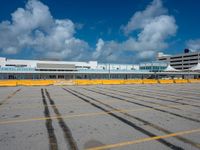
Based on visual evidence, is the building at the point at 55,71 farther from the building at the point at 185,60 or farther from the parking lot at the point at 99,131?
the building at the point at 185,60

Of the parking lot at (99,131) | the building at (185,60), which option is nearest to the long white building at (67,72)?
the building at (185,60)

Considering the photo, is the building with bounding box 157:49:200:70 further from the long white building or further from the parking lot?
the parking lot

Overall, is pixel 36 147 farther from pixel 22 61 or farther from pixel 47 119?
pixel 22 61

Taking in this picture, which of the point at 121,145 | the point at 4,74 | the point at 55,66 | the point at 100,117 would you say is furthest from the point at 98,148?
the point at 55,66

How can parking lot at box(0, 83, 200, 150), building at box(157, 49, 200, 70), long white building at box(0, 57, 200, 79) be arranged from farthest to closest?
building at box(157, 49, 200, 70) < long white building at box(0, 57, 200, 79) < parking lot at box(0, 83, 200, 150)

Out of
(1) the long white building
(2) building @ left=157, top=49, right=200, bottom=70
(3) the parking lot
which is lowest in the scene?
(3) the parking lot

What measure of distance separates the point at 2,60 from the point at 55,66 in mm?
24178

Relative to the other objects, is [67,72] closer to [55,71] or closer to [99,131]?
[55,71]

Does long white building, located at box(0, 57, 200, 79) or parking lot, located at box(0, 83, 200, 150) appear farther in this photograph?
long white building, located at box(0, 57, 200, 79)

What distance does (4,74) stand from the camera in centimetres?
6153

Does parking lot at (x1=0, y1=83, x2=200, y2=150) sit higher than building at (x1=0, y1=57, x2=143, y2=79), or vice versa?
building at (x1=0, y1=57, x2=143, y2=79)

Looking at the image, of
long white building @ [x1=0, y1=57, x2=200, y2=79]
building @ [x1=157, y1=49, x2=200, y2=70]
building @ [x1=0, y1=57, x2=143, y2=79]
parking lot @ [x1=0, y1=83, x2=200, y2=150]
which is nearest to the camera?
parking lot @ [x1=0, y1=83, x2=200, y2=150]

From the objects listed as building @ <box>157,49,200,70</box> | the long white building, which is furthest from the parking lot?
building @ <box>157,49,200,70</box>

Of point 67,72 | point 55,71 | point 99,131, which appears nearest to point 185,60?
point 67,72
